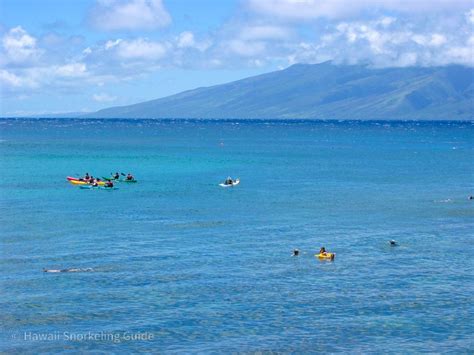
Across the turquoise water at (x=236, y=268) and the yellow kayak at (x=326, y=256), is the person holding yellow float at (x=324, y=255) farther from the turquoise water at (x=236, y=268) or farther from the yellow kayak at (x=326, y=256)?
the turquoise water at (x=236, y=268)

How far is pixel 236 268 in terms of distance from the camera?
2132 inches

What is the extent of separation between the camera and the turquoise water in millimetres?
40875

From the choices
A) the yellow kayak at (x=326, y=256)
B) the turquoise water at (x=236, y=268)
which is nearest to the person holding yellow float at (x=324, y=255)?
the yellow kayak at (x=326, y=256)

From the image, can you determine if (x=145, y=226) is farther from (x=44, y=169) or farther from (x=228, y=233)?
(x=44, y=169)

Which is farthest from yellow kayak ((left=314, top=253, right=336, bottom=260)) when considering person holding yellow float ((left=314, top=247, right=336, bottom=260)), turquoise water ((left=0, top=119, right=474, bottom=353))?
turquoise water ((left=0, top=119, right=474, bottom=353))

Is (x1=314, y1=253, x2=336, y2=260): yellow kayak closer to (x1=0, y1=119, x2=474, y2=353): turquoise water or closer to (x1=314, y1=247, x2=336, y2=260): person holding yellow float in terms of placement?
(x1=314, y1=247, x2=336, y2=260): person holding yellow float

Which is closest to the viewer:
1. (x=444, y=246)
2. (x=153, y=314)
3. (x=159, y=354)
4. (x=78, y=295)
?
(x=159, y=354)

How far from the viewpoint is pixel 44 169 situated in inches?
5133

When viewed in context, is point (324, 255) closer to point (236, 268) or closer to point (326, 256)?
point (326, 256)

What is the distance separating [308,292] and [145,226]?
2553 centimetres

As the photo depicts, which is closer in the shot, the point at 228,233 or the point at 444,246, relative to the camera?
the point at 444,246

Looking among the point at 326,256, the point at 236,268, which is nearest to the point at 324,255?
the point at 326,256

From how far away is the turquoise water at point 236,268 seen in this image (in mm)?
40875

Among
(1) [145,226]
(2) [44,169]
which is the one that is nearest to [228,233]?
(1) [145,226]
